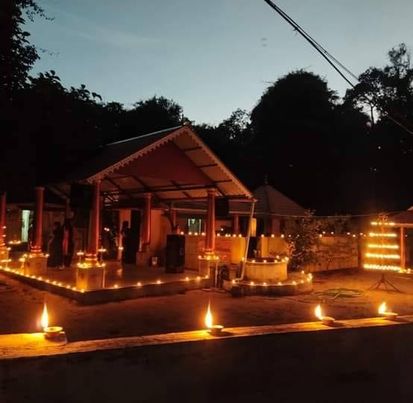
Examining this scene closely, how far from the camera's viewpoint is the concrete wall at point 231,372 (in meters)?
4.38

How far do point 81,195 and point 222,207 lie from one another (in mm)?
5207

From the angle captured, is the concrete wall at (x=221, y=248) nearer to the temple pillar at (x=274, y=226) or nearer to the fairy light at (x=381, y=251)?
the fairy light at (x=381, y=251)

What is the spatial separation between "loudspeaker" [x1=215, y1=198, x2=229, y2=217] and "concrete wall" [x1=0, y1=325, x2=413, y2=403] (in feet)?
34.6

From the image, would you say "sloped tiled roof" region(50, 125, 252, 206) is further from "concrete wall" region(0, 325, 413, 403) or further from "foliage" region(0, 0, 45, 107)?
"concrete wall" region(0, 325, 413, 403)

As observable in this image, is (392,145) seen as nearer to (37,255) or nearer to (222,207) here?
(222,207)

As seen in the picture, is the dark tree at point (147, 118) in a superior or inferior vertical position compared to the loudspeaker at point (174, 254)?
superior

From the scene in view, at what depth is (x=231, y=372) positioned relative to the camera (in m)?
5.27

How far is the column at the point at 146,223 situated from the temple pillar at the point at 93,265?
6426 mm

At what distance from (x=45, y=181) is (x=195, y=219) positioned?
48.7ft

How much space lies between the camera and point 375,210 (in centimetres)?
3212

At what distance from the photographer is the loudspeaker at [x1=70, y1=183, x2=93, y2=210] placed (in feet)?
43.7

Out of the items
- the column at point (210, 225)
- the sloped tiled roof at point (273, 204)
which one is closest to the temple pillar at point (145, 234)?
the column at point (210, 225)

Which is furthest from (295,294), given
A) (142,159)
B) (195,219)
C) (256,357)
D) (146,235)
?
(195,219)

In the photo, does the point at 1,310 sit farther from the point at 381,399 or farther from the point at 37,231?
the point at 381,399
